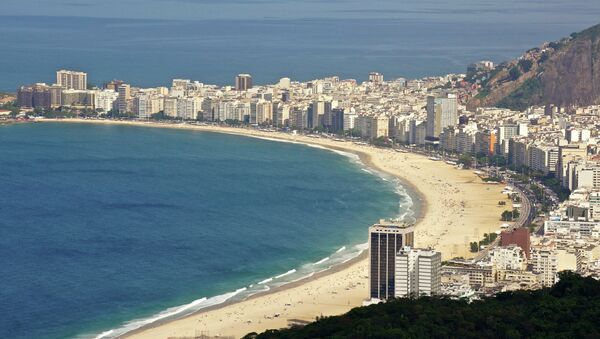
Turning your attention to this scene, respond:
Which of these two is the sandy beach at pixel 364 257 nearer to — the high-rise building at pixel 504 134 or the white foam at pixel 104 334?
the white foam at pixel 104 334

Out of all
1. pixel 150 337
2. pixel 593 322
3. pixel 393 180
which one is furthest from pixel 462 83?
pixel 593 322

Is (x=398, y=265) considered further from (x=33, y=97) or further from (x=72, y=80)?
(x=72, y=80)

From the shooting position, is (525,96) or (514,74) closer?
(525,96)

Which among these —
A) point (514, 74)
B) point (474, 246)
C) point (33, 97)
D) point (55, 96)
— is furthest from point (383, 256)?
point (55, 96)

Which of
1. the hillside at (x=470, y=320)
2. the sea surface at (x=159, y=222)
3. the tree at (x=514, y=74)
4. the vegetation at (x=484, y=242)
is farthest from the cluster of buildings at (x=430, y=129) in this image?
the hillside at (x=470, y=320)

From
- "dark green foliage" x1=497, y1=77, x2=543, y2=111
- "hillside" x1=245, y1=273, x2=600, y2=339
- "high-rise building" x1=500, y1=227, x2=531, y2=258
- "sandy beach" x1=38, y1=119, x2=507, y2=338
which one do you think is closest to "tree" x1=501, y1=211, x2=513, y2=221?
"sandy beach" x1=38, y1=119, x2=507, y2=338

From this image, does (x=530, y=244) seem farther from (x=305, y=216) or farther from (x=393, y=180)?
(x=393, y=180)
